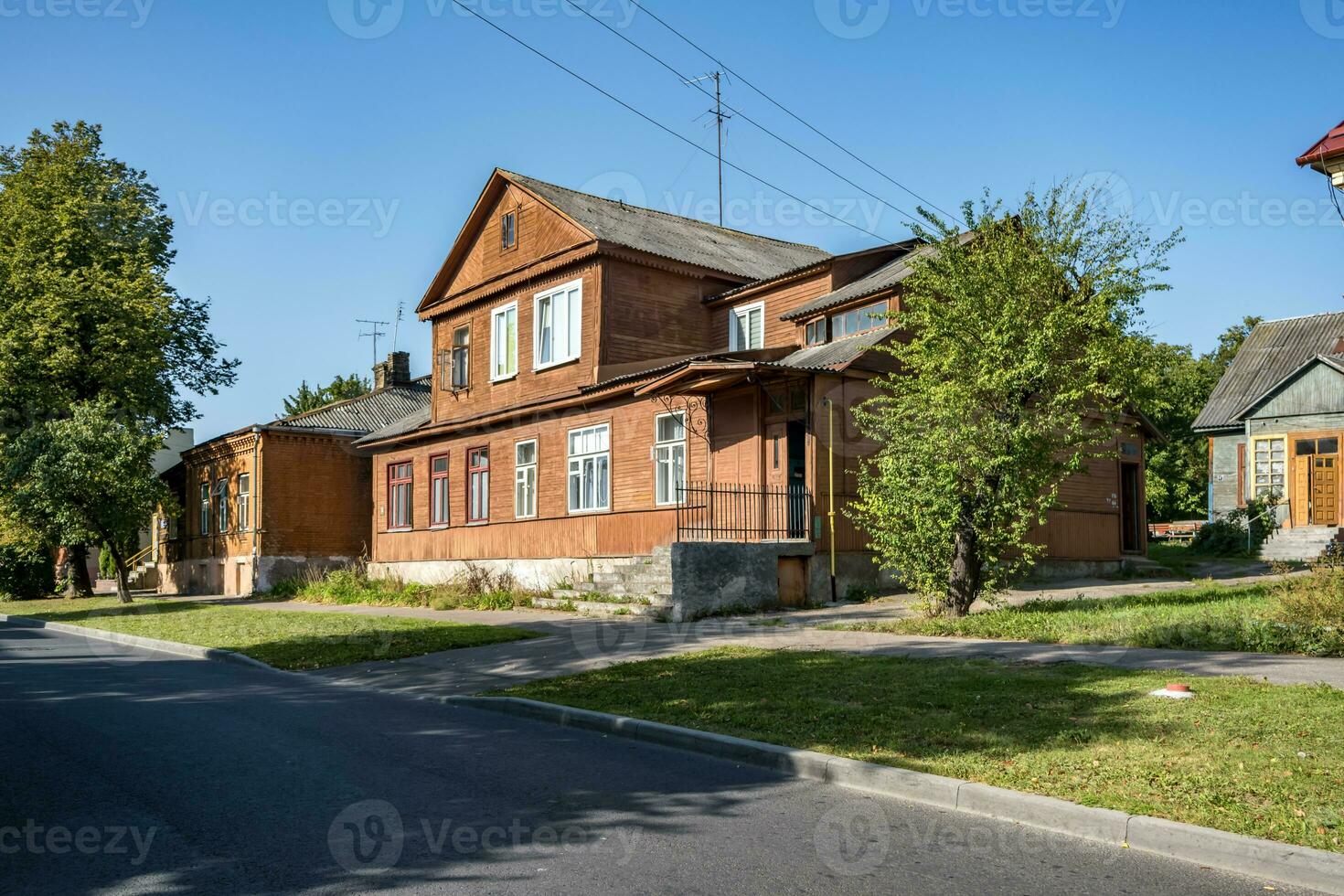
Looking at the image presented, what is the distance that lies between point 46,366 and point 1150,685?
34651 millimetres

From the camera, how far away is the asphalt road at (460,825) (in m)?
5.38

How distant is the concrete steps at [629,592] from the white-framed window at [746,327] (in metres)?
6.98

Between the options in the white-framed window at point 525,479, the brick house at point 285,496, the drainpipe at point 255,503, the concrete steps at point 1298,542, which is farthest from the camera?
the brick house at point 285,496

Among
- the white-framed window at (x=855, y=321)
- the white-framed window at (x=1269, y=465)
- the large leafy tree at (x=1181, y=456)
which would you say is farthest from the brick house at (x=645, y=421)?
the large leafy tree at (x=1181, y=456)

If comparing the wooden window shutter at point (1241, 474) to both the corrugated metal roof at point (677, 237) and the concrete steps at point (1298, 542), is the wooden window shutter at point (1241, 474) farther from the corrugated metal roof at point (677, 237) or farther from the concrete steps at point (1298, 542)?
the corrugated metal roof at point (677, 237)

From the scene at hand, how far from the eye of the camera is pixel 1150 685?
30.8 ft

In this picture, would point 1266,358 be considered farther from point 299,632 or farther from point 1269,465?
point 299,632

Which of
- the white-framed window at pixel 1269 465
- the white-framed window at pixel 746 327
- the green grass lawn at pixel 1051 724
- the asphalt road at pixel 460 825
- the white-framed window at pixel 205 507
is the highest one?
the white-framed window at pixel 746 327

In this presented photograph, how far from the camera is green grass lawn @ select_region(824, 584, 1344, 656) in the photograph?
37.1 feet

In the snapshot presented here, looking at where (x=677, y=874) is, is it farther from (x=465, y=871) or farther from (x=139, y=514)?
(x=139, y=514)

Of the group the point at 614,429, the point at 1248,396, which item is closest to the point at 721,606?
the point at 614,429

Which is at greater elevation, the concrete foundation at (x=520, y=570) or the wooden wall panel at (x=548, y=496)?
the wooden wall panel at (x=548, y=496)

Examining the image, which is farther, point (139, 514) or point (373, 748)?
point (139, 514)

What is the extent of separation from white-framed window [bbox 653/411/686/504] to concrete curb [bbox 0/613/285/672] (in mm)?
9419
